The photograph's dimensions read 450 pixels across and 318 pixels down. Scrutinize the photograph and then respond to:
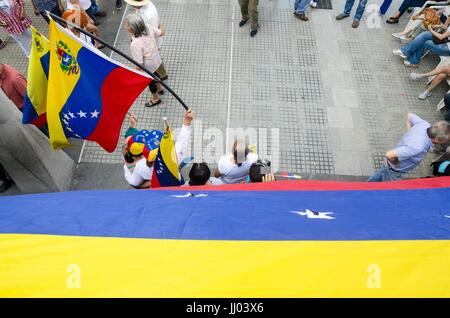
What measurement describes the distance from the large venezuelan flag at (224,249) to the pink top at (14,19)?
3786 mm

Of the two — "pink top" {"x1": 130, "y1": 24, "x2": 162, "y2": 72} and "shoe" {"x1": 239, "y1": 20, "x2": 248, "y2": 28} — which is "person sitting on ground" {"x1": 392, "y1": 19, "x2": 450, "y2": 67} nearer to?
"shoe" {"x1": 239, "y1": 20, "x2": 248, "y2": 28}

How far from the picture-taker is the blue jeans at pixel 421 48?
6.23 meters

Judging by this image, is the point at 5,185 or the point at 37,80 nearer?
the point at 37,80

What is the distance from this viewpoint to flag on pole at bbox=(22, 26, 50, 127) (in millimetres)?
3436

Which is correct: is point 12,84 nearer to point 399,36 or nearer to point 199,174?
point 199,174

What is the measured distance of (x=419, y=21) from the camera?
6.77 meters

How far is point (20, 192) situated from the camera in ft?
16.6

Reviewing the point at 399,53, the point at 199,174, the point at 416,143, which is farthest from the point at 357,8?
the point at 199,174

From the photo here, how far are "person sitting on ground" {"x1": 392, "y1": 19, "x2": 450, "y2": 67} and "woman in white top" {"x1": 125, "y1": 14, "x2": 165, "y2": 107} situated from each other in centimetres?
454

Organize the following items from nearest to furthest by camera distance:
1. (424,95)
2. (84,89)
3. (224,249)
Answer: (224,249)
(84,89)
(424,95)

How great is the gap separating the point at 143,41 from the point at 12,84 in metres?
1.79

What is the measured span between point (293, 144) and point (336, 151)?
688 millimetres

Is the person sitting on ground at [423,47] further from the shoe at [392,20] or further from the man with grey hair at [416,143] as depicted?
the man with grey hair at [416,143]

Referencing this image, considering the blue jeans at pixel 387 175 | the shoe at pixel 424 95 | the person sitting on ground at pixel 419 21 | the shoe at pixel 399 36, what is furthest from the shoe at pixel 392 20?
the blue jeans at pixel 387 175
